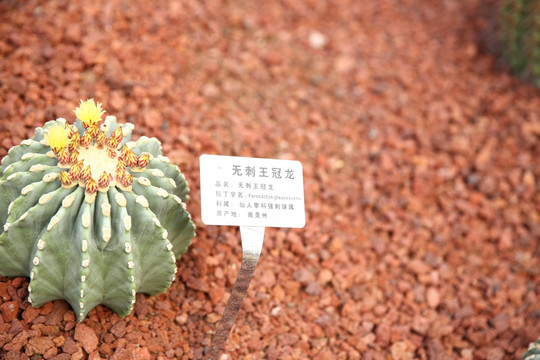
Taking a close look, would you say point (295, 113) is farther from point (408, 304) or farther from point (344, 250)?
point (408, 304)

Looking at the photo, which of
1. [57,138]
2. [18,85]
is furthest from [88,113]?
[18,85]

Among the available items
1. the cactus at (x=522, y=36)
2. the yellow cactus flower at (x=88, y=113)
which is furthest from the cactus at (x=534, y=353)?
the cactus at (x=522, y=36)

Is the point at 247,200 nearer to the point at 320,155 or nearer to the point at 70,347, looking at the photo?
the point at 70,347

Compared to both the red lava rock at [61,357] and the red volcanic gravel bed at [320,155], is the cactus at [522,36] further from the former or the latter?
the red lava rock at [61,357]

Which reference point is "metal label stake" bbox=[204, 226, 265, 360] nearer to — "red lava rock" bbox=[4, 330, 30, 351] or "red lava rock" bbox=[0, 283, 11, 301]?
"red lava rock" bbox=[4, 330, 30, 351]

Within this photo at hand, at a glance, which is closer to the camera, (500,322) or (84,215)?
(84,215)

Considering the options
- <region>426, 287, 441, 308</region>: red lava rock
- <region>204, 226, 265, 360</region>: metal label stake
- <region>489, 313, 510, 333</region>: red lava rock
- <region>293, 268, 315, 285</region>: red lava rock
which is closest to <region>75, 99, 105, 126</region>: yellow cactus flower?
<region>204, 226, 265, 360</region>: metal label stake
